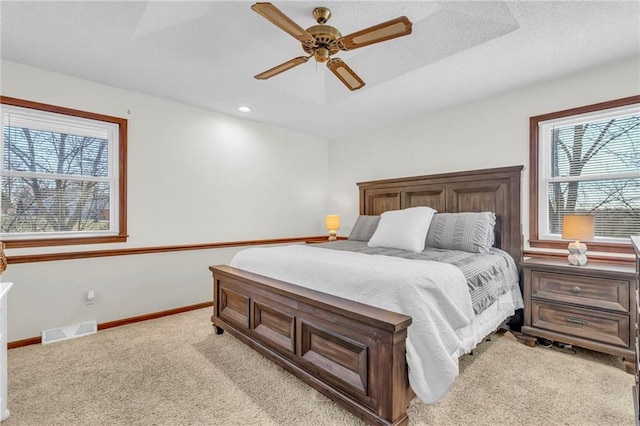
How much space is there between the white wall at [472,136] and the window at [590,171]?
0.09 m

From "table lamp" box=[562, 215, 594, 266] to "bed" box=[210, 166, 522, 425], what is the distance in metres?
0.44

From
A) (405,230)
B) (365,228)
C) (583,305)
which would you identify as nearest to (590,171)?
(583,305)

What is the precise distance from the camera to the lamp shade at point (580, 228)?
96.6 inches

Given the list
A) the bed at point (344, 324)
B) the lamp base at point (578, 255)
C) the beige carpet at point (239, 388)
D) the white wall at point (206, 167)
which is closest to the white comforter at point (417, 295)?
the bed at point (344, 324)

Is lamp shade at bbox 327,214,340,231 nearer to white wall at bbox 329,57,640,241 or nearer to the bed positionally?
white wall at bbox 329,57,640,241

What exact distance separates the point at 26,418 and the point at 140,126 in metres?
2.62

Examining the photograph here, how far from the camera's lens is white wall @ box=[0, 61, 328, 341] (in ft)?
9.02

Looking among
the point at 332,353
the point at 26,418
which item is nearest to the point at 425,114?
the point at 332,353

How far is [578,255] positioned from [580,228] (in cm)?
22

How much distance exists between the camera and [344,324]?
5.52 feet

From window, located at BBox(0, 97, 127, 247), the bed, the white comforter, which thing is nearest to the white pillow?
the bed

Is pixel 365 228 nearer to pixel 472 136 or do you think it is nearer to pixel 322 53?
pixel 472 136

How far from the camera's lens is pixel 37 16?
205 cm

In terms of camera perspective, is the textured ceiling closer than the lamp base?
Yes
